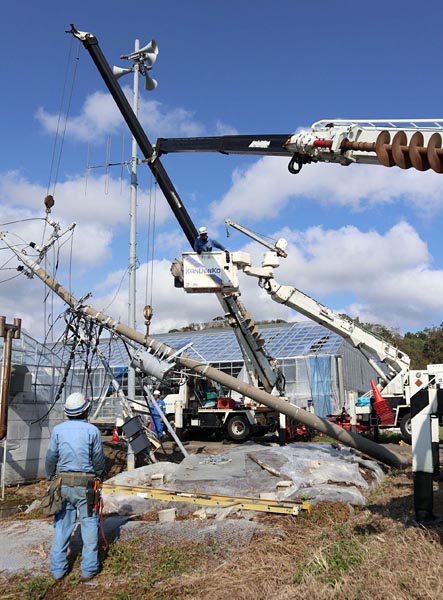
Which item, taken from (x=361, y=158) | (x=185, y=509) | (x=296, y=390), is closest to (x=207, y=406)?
(x=296, y=390)

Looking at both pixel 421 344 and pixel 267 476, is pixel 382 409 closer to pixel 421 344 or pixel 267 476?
pixel 267 476

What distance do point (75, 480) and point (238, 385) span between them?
6.45 meters

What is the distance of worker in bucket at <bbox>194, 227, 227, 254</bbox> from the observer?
42.8 feet

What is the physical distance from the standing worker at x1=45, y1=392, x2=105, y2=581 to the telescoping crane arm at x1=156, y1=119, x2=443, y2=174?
14.4 ft

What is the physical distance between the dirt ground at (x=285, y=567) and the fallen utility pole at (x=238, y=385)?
4.53 meters

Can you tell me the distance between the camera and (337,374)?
88.7ft

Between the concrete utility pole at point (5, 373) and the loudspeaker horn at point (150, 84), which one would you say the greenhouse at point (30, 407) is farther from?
the loudspeaker horn at point (150, 84)

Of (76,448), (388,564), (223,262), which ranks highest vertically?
(223,262)

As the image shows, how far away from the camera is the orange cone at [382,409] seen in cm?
1702

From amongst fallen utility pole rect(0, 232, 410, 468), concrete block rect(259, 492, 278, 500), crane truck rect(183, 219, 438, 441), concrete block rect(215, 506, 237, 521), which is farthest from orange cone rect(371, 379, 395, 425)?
concrete block rect(215, 506, 237, 521)

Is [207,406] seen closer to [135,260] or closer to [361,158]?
[135,260]

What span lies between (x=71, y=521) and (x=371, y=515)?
3777 mm

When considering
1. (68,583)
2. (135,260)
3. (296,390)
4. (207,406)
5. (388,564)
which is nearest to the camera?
(388,564)

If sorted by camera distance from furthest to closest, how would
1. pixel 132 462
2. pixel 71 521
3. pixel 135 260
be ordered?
pixel 135 260, pixel 132 462, pixel 71 521
